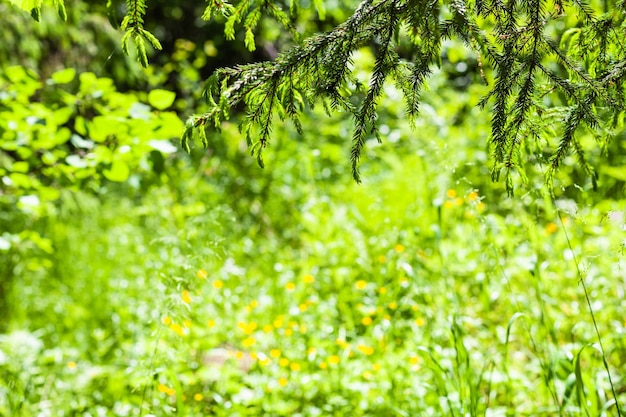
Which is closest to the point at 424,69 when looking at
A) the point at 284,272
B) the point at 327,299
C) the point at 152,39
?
the point at 152,39

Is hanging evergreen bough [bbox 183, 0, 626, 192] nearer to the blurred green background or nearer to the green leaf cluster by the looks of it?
the blurred green background

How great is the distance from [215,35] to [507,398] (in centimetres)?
565

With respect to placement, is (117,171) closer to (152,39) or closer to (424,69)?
(152,39)

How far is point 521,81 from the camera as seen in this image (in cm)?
125

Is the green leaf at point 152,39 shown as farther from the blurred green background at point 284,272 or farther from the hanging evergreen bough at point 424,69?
the blurred green background at point 284,272

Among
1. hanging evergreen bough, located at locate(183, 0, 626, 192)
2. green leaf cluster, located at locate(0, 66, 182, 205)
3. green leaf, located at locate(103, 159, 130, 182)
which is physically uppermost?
green leaf cluster, located at locate(0, 66, 182, 205)

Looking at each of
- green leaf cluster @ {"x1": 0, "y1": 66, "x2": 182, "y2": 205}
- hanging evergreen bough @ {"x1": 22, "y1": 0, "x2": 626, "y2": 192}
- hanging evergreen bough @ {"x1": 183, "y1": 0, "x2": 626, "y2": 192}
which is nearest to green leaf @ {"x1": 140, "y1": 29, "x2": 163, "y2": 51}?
hanging evergreen bough @ {"x1": 22, "y1": 0, "x2": 626, "y2": 192}

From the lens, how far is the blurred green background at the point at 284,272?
211cm

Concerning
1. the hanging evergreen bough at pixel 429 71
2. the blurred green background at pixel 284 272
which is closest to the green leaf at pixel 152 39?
the hanging evergreen bough at pixel 429 71

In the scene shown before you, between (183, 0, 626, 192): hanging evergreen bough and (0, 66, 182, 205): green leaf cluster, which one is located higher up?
(0, 66, 182, 205): green leaf cluster

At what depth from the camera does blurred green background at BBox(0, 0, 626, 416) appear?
6.91ft

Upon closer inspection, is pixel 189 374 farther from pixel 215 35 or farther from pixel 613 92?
pixel 215 35

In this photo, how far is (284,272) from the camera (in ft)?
11.0

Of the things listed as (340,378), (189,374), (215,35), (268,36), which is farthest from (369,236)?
(215,35)
